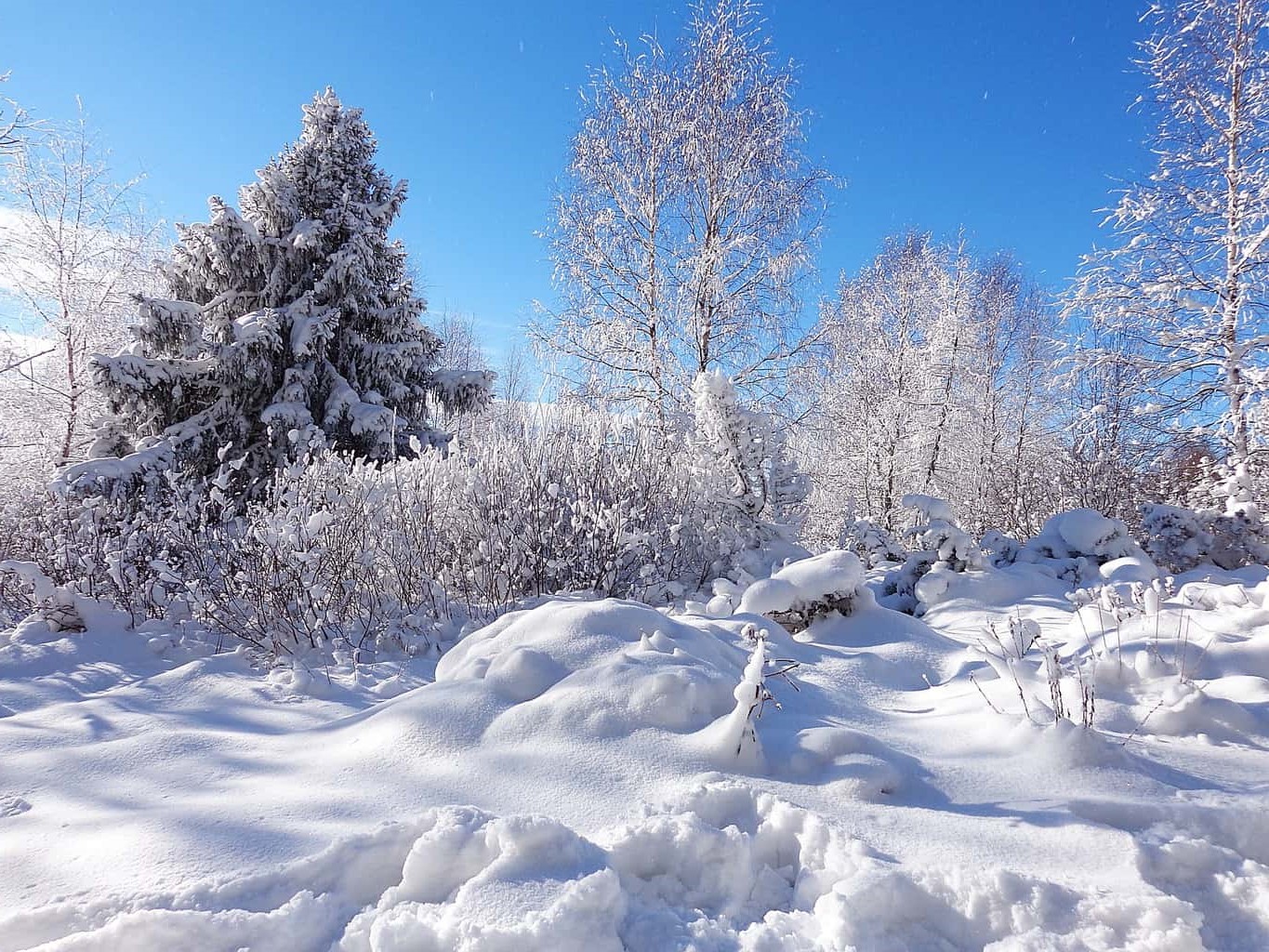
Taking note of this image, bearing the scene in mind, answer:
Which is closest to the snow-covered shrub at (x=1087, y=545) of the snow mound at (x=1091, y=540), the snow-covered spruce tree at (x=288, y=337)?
the snow mound at (x=1091, y=540)

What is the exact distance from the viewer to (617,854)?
5.37 ft

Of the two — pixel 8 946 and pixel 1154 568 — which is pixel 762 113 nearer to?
pixel 1154 568

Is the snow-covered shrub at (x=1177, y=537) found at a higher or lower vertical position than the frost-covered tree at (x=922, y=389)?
lower

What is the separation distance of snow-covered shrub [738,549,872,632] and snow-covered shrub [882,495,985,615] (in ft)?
3.88

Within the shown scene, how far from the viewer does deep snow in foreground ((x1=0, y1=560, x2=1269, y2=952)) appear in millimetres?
1434

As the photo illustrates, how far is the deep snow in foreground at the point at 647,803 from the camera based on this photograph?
1434 mm

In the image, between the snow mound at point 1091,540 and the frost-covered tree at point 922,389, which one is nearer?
the snow mound at point 1091,540

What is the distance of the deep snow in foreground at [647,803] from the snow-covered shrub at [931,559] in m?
1.78

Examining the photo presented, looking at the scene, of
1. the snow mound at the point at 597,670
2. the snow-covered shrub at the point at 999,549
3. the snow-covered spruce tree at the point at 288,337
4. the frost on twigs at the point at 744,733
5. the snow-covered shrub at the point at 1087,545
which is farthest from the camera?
the snow-covered spruce tree at the point at 288,337

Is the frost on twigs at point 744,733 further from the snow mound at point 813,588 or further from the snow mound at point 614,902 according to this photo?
the snow mound at point 813,588

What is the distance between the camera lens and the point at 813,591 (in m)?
4.05

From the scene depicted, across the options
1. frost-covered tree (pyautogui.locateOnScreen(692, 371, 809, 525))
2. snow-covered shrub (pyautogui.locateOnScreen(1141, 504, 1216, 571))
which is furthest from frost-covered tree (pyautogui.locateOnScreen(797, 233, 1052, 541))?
snow-covered shrub (pyautogui.locateOnScreen(1141, 504, 1216, 571))

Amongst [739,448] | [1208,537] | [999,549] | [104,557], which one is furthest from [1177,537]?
[104,557]

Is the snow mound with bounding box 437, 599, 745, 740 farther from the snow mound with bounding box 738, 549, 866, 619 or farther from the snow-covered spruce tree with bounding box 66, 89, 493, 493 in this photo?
the snow-covered spruce tree with bounding box 66, 89, 493, 493
